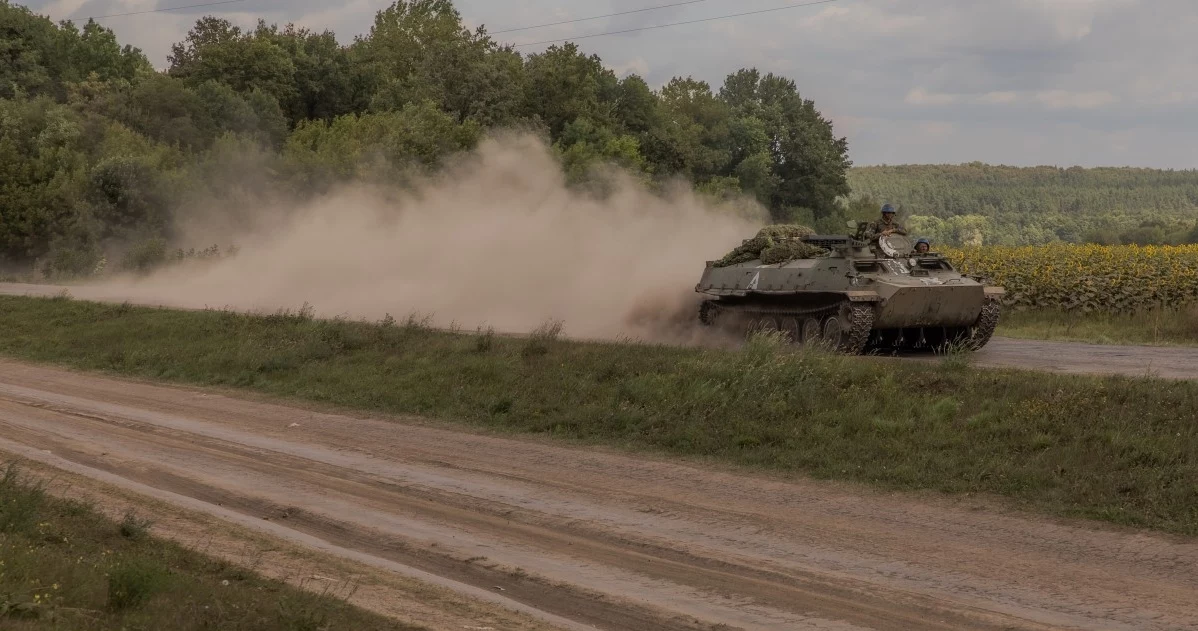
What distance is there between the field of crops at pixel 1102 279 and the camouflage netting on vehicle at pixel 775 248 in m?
6.33

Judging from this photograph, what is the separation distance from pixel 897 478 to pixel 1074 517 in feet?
6.83

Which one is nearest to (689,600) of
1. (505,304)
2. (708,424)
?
(708,424)

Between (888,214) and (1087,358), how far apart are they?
4.46 m

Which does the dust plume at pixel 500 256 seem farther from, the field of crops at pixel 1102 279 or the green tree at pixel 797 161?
the green tree at pixel 797 161

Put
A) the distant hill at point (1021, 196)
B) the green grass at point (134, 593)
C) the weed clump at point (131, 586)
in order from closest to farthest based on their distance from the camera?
the green grass at point (134, 593) < the weed clump at point (131, 586) < the distant hill at point (1021, 196)

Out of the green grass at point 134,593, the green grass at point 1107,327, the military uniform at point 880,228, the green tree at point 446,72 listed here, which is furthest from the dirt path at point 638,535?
the green tree at point 446,72

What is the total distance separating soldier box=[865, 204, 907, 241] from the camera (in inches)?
949

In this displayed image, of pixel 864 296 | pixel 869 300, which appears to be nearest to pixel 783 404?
pixel 864 296

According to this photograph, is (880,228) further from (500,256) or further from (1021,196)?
(1021,196)

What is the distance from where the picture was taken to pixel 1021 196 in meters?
148

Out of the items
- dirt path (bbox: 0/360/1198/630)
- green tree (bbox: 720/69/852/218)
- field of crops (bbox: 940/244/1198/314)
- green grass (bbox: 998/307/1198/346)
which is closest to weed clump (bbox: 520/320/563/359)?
dirt path (bbox: 0/360/1198/630)

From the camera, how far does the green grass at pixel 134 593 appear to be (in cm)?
752

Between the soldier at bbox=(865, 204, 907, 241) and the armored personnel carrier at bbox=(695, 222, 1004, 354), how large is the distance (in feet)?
0.48

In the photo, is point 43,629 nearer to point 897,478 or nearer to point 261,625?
point 261,625
